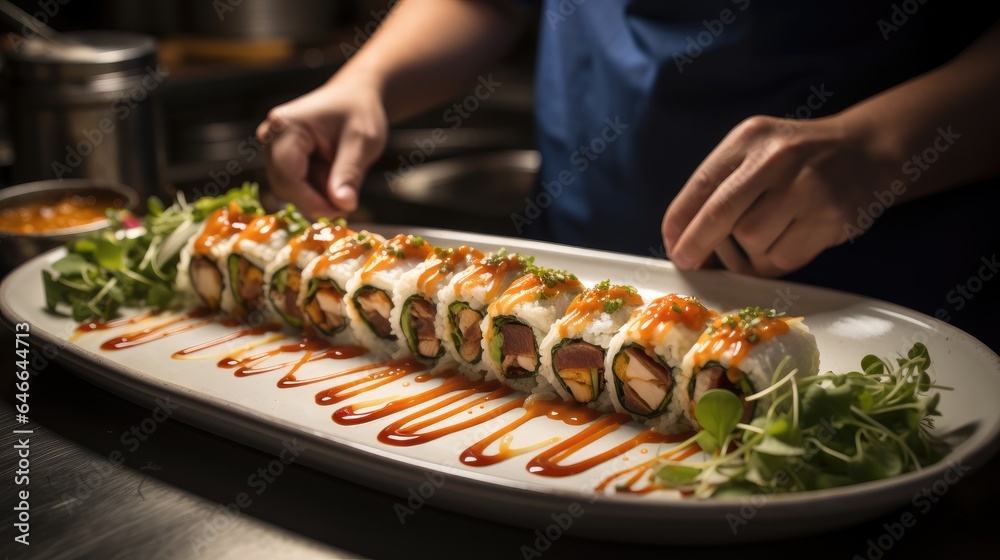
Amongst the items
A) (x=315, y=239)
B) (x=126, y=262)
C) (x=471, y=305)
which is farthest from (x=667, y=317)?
(x=126, y=262)

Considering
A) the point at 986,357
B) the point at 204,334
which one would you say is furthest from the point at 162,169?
the point at 986,357

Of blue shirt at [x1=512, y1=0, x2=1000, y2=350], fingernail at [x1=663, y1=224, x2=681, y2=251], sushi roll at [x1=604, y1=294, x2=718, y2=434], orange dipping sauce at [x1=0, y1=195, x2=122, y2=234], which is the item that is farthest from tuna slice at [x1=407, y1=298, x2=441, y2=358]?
orange dipping sauce at [x1=0, y1=195, x2=122, y2=234]

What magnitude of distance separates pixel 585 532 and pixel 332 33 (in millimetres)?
4623

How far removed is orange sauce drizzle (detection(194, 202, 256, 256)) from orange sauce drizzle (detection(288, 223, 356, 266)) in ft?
0.59

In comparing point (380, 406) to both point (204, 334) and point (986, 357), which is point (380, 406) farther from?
point (986, 357)

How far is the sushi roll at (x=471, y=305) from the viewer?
1712 mm

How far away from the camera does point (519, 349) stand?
5.45 feet

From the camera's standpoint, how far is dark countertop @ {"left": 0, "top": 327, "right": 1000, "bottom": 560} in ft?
3.96

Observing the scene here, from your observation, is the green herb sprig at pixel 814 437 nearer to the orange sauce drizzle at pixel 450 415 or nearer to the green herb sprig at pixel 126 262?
the orange sauce drizzle at pixel 450 415

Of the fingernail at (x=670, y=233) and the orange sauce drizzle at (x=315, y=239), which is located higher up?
the fingernail at (x=670, y=233)

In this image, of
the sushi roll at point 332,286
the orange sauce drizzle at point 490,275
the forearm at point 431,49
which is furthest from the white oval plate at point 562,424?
the forearm at point 431,49

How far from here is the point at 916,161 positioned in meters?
1.70

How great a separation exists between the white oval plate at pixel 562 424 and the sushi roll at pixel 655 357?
58mm

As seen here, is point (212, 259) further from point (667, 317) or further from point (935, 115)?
point (935, 115)
